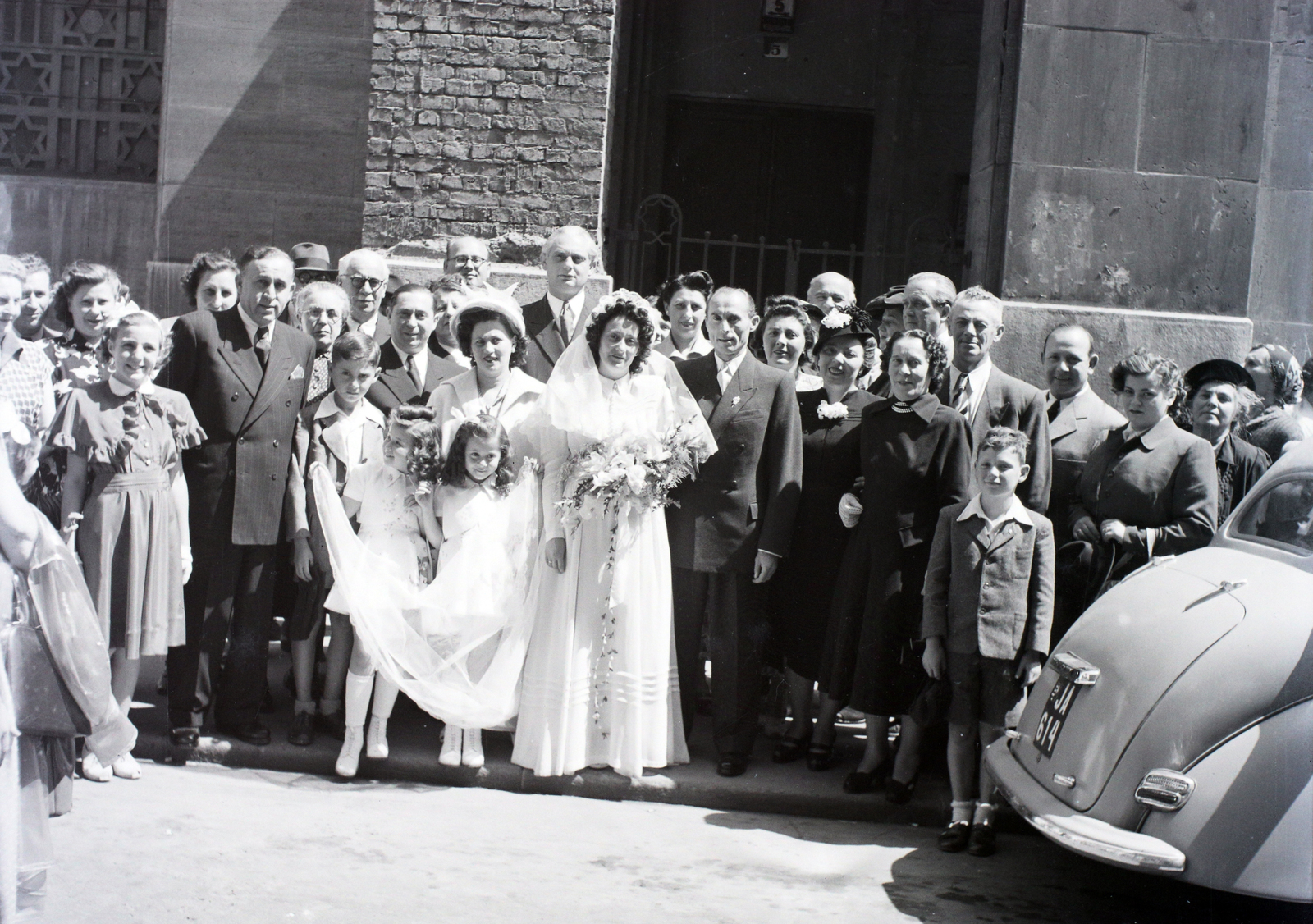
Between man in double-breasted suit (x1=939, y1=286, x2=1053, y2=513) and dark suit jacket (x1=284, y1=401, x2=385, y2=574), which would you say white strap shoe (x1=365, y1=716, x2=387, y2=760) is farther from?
man in double-breasted suit (x1=939, y1=286, x2=1053, y2=513)

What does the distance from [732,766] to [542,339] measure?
7.82ft

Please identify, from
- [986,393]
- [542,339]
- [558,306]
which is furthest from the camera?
[558,306]

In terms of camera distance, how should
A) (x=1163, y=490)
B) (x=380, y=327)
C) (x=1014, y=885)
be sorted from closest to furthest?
1. (x=1014, y=885)
2. (x=1163, y=490)
3. (x=380, y=327)

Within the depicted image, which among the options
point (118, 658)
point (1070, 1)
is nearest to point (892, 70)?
point (1070, 1)

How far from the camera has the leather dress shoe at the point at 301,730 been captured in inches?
235

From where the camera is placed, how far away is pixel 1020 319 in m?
8.97

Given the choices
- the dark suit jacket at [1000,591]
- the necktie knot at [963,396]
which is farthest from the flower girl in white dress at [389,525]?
the necktie knot at [963,396]

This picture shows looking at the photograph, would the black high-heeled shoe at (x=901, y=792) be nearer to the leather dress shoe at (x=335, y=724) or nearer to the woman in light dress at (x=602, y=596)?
the woman in light dress at (x=602, y=596)

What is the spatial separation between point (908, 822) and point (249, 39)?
8328 mm

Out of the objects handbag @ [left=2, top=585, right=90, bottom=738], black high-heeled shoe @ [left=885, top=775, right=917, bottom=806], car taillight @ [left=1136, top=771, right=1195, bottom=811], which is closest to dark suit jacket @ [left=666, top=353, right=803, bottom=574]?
black high-heeled shoe @ [left=885, top=775, right=917, bottom=806]

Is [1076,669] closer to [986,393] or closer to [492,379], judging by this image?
[986,393]

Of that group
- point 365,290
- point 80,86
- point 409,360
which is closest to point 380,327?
point 365,290

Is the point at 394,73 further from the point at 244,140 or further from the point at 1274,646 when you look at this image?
the point at 1274,646

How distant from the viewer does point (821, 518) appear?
→ 243 inches
